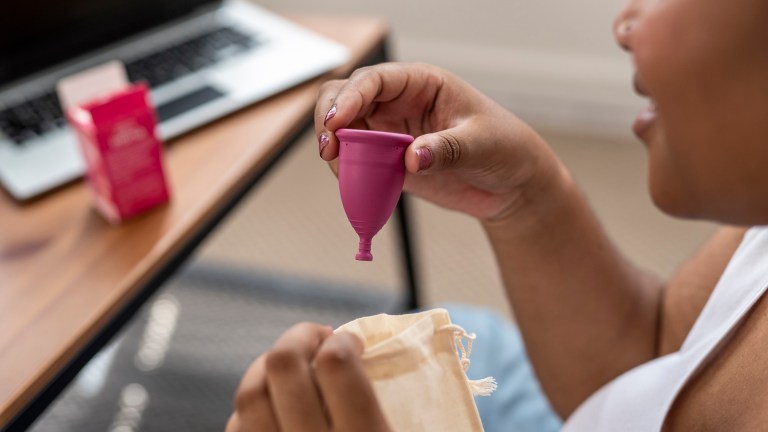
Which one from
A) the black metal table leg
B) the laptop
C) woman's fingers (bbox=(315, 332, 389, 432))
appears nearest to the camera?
woman's fingers (bbox=(315, 332, 389, 432))

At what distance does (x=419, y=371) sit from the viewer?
1.81ft

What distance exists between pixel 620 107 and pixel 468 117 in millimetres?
1787

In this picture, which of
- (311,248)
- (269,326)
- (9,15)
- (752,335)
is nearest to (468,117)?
(752,335)

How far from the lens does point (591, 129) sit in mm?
2355

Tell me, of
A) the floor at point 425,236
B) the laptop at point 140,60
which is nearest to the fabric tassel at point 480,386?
the laptop at point 140,60

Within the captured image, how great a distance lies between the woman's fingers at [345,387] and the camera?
0.46 meters

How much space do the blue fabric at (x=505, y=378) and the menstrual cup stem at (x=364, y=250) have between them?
1.47ft

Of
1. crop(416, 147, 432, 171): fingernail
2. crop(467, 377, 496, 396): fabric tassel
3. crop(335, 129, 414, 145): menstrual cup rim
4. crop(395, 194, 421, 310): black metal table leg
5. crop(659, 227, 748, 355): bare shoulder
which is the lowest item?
crop(395, 194, 421, 310): black metal table leg

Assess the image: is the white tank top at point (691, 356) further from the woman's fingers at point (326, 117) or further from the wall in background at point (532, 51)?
the wall in background at point (532, 51)

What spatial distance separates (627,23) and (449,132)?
0.14 m

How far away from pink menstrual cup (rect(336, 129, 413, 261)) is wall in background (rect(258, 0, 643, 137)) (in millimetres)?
1817

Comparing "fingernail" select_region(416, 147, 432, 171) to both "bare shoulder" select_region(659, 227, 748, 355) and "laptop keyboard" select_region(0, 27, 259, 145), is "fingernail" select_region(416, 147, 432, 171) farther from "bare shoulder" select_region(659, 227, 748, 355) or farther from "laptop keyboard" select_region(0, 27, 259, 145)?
"laptop keyboard" select_region(0, 27, 259, 145)

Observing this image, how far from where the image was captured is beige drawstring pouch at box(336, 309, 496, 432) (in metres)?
0.53

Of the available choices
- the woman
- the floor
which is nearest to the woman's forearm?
the woman
